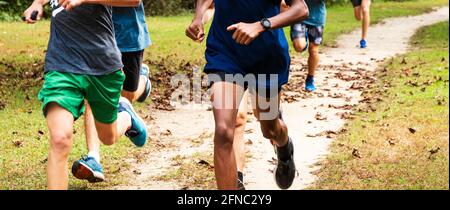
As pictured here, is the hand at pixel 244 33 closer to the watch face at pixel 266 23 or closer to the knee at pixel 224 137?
the watch face at pixel 266 23

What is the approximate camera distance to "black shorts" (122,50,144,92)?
6.56 meters

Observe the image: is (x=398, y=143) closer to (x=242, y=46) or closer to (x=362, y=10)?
(x=242, y=46)

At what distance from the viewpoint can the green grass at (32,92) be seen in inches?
248

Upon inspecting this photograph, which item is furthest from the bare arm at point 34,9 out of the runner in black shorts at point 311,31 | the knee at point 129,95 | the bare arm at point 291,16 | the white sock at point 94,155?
the runner in black shorts at point 311,31

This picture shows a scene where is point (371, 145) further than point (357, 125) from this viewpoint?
No

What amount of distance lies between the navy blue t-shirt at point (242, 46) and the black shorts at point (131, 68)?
5.77 feet

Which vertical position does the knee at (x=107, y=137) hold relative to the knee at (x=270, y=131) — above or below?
above

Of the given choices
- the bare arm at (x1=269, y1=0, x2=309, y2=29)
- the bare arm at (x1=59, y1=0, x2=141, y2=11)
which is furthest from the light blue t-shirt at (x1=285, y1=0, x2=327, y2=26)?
the bare arm at (x1=59, y1=0, x2=141, y2=11)

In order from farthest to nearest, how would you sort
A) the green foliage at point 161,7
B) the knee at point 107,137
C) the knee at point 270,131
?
1. the green foliage at point 161,7
2. the knee at point 270,131
3. the knee at point 107,137

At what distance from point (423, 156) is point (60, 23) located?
10.8 ft

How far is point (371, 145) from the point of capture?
7.10m

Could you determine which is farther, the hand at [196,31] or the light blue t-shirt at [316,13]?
the light blue t-shirt at [316,13]
